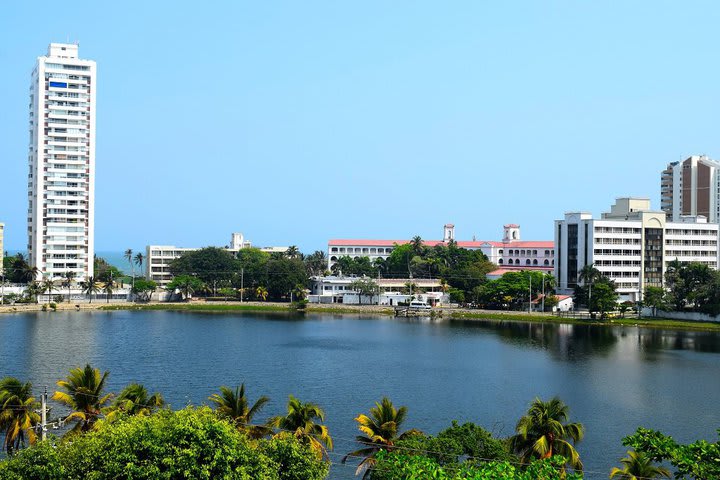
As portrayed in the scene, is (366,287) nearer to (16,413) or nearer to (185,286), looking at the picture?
(185,286)

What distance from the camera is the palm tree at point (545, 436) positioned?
2624cm

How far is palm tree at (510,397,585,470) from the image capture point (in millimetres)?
26241

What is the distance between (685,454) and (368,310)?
299 feet

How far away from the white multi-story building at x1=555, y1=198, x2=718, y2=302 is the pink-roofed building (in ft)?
121

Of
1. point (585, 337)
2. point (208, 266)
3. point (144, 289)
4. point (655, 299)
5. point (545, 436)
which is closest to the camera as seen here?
point (545, 436)

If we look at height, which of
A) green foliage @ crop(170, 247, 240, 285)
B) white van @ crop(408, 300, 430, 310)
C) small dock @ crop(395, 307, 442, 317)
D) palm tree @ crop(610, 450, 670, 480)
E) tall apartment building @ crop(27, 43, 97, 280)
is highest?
tall apartment building @ crop(27, 43, 97, 280)

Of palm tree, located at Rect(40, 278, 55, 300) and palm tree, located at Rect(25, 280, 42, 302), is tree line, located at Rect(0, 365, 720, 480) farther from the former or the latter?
palm tree, located at Rect(40, 278, 55, 300)

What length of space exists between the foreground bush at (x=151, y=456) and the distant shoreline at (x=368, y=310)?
246 feet

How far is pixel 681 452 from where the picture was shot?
62.4ft

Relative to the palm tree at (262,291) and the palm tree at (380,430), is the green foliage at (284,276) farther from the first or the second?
the palm tree at (380,430)

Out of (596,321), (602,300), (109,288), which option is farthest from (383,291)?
(109,288)

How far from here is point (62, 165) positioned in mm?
111500

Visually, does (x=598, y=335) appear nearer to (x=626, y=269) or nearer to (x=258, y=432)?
(x=626, y=269)

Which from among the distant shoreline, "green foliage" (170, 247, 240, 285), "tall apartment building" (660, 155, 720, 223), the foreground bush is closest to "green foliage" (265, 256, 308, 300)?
the distant shoreline
